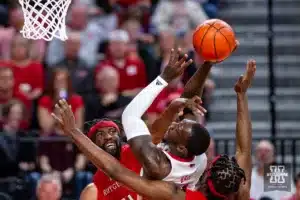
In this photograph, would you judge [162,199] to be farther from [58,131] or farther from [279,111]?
[279,111]

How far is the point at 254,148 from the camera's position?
11352mm

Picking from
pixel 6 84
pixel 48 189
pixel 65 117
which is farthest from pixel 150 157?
pixel 6 84

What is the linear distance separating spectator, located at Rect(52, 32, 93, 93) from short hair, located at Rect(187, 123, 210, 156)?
5.27 meters

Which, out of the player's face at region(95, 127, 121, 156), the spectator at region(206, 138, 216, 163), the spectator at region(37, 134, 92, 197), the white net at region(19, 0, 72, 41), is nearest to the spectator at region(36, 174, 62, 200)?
the spectator at region(37, 134, 92, 197)

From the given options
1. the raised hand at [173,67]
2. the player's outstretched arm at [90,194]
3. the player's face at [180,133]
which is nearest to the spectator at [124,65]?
the player's outstretched arm at [90,194]

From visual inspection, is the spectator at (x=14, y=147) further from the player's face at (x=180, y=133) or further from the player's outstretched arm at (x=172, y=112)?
the player's face at (x=180, y=133)

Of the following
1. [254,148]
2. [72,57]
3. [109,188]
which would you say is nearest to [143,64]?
[72,57]

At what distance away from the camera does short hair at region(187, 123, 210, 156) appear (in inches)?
268

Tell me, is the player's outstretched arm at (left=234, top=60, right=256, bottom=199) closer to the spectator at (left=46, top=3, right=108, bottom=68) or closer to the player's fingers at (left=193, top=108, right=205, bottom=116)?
the player's fingers at (left=193, top=108, right=205, bottom=116)

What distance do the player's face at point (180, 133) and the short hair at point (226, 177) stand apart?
11.5 inches

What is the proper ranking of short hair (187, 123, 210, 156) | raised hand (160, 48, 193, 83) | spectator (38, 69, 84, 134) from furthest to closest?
spectator (38, 69, 84, 134)
raised hand (160, 48, 193, 83)
short hair (187, 123, 210, 156)

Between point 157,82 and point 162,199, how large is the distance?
845 millimetres

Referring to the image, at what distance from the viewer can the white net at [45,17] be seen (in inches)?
325

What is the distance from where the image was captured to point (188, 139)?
680 centimetres
